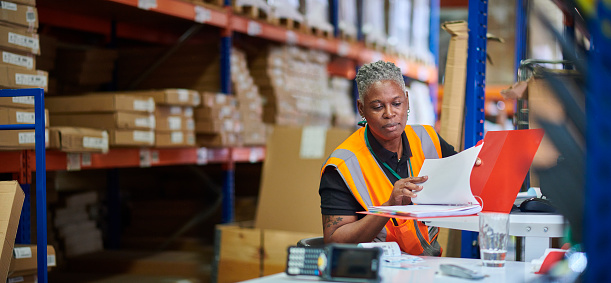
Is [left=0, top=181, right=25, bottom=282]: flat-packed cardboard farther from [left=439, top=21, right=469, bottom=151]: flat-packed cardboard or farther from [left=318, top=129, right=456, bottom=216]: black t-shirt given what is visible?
[left=439, top=21, right=469, bottom=151]: flat-packed cardboard

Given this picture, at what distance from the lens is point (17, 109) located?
9.98 feet

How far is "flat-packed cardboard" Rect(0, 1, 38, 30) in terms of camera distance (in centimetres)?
303

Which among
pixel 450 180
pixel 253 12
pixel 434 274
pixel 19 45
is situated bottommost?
pixel 434 274

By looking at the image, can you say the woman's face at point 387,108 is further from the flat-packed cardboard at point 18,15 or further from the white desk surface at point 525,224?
the flat-packed cardboard at point 18,15

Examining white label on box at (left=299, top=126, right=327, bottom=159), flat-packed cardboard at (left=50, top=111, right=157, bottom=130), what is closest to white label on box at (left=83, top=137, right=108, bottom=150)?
flat-packed cardboard at (left=50, top=111, right=157, bottom=130)

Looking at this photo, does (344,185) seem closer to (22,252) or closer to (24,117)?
(22,252)

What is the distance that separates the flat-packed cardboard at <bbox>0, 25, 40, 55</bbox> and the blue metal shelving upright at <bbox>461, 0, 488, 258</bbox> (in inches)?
84.6

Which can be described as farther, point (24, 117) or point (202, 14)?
point (202, 14)

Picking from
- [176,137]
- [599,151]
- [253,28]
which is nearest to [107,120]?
[176,137]

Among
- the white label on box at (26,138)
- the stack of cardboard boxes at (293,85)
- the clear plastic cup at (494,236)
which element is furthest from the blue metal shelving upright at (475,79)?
the stack of cardboard boxes at (293,85)

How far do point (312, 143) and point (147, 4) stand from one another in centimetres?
145

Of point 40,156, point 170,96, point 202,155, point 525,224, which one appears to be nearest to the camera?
point 525,224

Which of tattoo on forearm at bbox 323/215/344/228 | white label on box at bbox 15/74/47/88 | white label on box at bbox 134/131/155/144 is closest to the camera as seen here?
tattoo on forearm at bbox 323/215/344/228

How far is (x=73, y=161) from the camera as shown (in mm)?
3418
